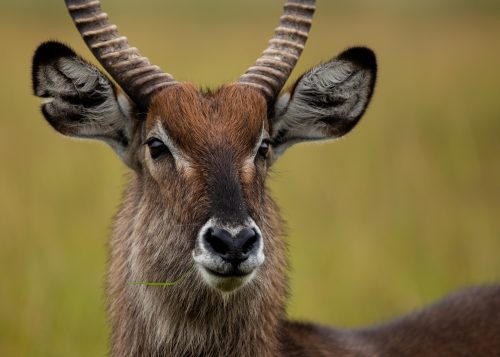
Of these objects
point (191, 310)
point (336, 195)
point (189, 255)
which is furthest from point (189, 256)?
point (336, 195)

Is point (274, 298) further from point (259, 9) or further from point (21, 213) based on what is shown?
point (259, 9)

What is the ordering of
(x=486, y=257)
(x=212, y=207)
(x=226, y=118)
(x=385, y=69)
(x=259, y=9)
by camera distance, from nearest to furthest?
(x=212, y=207)
(x=226, y=118)
(x=486, y=257)
(x=385, y=69)
(x=259, y=9)

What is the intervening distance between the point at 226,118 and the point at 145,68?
0.61m

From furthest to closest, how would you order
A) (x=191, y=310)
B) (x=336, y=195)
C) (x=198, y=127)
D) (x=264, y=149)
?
1. (x=336, y=195)
2. (x=264, y=149)
3. (x=191, y=310)
4. (x=198, y=127)

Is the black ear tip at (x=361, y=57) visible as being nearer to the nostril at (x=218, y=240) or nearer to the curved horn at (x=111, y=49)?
the curved horn at (x=111, y=49)

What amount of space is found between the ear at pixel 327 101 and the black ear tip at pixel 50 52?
140cm

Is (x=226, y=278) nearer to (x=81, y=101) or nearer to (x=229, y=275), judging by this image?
(x=229, y=275)

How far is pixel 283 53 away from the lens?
6660mm

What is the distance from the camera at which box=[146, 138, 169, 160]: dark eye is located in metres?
6.21

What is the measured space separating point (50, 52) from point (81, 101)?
1.42 ft

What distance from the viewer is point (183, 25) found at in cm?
2850

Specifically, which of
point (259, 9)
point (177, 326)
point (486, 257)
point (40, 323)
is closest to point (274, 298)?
point (177, 326)

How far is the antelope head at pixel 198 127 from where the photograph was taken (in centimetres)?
575

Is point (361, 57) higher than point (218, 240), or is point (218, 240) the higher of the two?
point (361, 57)
